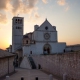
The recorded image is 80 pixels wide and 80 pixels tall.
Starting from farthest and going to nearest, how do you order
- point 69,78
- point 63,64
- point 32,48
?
point 32,48 → point 63,64 → point 69,78

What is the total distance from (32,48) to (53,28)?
10843mm

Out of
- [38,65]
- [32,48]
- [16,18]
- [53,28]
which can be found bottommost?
[38,65]

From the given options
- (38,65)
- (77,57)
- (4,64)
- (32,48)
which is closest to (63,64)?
(77,57)

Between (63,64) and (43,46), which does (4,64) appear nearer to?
(63,64)

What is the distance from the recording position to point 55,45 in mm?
67312

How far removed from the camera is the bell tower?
2899 inches

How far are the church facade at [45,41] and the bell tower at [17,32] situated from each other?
6705 millimetres

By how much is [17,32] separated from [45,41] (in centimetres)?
1278

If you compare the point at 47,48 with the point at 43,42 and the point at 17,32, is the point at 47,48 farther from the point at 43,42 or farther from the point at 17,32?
the point at 17,32

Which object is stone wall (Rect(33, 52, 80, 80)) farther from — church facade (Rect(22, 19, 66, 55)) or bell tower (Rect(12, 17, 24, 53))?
bell tower (Rect(12, 17, 24, 53))

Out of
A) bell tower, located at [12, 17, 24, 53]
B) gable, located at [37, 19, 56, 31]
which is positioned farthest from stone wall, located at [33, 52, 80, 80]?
bell tower, located at [12, 17, 24, 53]

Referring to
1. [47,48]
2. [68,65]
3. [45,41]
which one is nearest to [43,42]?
[45,41]

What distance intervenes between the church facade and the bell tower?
22.0 ft

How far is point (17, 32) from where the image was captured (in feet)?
244
